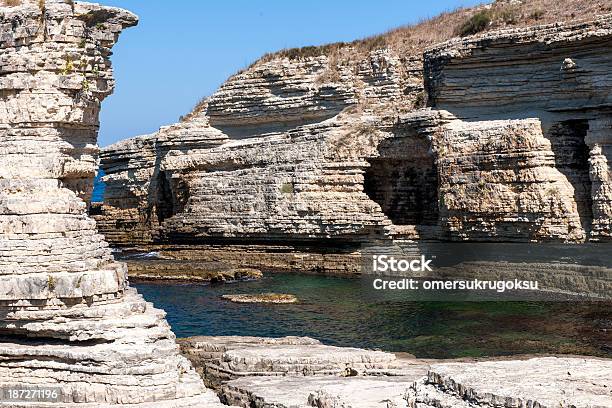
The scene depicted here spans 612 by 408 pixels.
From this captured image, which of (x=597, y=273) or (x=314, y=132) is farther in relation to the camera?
(x=314, y=132)

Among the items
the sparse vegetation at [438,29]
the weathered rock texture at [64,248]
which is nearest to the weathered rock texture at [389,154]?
the sparse vegetation at [438,29]

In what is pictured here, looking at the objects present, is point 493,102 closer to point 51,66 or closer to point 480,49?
point 480,49

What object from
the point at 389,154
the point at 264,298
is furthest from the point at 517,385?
the point at 389,154

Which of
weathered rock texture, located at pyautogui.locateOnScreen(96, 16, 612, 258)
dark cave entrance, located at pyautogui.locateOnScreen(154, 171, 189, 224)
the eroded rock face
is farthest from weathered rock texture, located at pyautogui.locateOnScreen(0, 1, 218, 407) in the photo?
dark cave entrance, located at pyautogui.locateOnScreen(154, 171, 189, 224)

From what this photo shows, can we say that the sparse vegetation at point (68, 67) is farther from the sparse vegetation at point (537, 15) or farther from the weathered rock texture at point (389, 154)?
the sparse vegetation at point (537, 15)

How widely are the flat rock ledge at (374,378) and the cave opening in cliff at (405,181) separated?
750 inches

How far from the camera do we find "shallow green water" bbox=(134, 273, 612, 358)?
23594 mm

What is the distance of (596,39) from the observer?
103 feet

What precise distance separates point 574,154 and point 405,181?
10486mm

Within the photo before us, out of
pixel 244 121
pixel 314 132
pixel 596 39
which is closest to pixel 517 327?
pixel 596 39

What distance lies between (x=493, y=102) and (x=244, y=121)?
50.9ft

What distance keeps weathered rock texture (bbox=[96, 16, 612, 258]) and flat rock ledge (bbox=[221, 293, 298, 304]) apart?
8239 mm

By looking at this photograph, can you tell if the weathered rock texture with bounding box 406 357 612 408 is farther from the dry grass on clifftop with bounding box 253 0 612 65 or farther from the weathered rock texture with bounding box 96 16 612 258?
the dry grass on clifftop with bounding box 253 0 612 65

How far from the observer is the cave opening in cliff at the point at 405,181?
39625 mm
